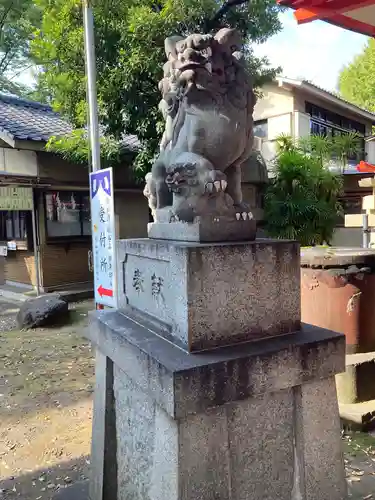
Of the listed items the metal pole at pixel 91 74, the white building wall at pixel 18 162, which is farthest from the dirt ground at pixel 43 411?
the white building wall at pixel 18 162

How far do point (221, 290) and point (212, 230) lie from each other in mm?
328

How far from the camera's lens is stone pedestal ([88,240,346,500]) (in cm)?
198

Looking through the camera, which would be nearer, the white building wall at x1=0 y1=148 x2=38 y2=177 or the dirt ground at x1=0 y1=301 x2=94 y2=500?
the dirt ground at x1=0 y1=301 x2=94 y2=500

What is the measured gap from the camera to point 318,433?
2.30 meters

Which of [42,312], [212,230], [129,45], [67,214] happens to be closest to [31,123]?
[67,214]

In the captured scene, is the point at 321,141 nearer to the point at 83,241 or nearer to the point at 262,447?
the point at 83,241

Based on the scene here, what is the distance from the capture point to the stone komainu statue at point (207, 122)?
2.28 m

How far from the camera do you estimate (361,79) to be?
2141cm

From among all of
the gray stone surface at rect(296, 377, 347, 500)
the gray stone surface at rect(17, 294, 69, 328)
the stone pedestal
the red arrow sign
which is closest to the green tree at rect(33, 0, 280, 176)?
the gray stone surface at rect(17, 294, 69, 328)

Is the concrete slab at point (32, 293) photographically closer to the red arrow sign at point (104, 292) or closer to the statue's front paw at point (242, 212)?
the red arrow sign at point (104, 292)

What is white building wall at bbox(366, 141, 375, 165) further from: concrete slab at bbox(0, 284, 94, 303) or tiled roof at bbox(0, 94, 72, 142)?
concrete slab at bbox(0, 284, 94, 303)

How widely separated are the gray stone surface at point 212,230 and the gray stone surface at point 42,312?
634cm

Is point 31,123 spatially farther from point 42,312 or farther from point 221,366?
point 221,366

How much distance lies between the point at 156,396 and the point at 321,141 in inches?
411
